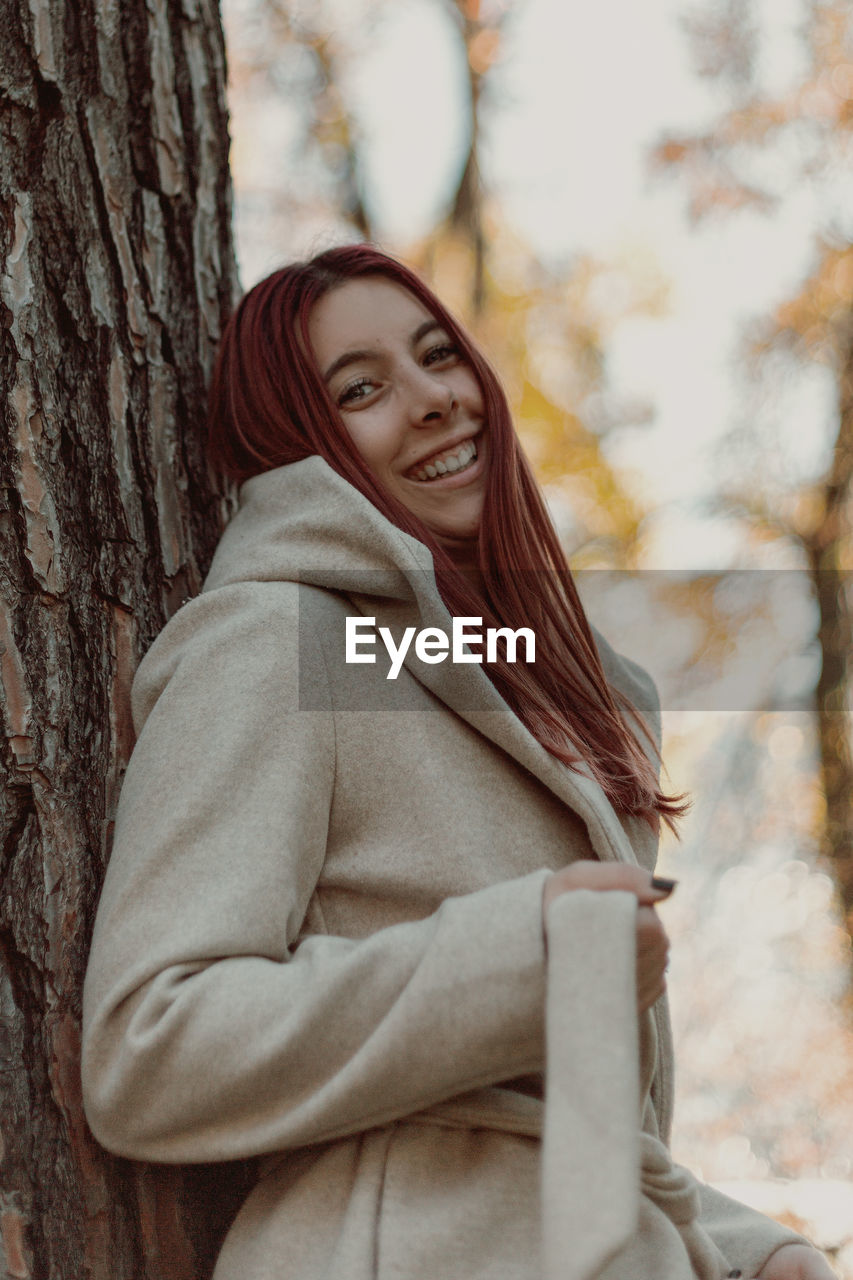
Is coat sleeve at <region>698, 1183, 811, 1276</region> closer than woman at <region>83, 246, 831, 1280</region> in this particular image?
No

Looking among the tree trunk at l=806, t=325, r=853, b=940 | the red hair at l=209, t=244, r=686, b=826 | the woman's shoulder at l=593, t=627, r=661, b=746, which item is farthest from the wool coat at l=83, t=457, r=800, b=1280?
the tree trunk at l=806, t=325, r=853, b=940

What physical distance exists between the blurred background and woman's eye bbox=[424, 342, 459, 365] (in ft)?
13.8

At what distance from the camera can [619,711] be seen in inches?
75.6

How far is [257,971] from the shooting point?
121cm

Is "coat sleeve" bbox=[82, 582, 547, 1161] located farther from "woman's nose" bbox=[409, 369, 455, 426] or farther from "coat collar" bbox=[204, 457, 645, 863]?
"woman's nose" bbox=[409, 369, 455, 426]

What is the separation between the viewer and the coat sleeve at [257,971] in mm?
1146

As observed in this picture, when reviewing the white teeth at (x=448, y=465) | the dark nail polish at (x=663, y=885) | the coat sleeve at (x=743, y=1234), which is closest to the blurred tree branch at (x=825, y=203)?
the white teeth at (x=448, y=465)

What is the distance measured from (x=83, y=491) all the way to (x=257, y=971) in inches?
28.5

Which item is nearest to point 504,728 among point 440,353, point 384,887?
point 384,887

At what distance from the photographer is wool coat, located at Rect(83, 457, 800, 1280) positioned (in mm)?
1099

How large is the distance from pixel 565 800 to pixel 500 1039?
438 millimetres

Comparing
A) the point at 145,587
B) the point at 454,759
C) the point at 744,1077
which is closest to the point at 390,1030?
the point at 454,759

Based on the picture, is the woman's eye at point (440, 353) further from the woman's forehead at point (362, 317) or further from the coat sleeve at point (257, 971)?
the coat sleeve at point (257, 971)

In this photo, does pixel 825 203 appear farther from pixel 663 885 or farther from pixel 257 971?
pixel 257 971
